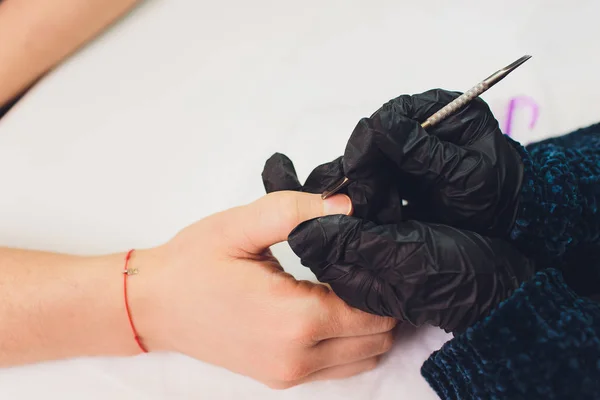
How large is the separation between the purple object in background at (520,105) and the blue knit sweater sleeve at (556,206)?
10.1 inches

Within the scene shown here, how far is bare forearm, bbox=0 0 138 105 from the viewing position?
40.4 inches

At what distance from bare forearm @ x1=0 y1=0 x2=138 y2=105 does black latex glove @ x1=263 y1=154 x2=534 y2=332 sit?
78 centimetres

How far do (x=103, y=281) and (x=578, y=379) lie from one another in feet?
2.23

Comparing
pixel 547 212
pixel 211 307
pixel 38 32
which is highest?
pixel 38 32

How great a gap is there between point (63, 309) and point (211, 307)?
0.89 feet

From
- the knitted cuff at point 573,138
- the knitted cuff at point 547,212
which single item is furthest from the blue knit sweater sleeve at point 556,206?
the knitted cuff at point 573,138

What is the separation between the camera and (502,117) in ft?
3.15

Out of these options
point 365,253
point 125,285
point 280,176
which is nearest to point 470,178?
point 365,253

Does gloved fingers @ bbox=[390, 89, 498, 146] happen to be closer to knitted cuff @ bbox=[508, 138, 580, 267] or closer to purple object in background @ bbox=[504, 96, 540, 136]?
knitted cuff @ bbox=[508, 138, 580, 267]

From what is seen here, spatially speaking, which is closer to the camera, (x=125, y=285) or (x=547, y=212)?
(x=547, y=212)

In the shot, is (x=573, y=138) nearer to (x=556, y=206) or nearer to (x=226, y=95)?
(x=556, y=206)

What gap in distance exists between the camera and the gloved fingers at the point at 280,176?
2.38 ft

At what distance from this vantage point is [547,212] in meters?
0.63

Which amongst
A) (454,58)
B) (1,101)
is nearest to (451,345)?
(454,58)
